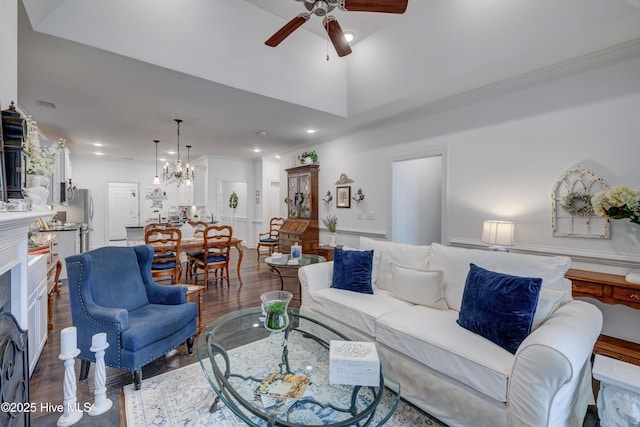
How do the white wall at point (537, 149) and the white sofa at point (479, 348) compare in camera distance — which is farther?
the white wall at point (537, 149)

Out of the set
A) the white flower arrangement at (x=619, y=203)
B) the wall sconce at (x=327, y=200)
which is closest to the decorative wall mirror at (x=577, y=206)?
the white flower arrangement at (x=619, y=203)

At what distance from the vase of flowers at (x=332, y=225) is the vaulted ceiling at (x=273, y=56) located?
1.70m

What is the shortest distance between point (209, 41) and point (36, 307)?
300 cm

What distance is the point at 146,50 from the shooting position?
8.96ft

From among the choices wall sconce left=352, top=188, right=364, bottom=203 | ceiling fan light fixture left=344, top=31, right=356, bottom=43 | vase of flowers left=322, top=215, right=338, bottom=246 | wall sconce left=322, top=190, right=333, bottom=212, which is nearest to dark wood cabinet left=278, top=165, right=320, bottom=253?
wall sconce left=322, top=190, right=333, bottom=212

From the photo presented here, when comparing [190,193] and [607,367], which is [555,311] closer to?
[607,367]

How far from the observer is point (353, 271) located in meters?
2.91

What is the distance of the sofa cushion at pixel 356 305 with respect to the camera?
2352 millimetres

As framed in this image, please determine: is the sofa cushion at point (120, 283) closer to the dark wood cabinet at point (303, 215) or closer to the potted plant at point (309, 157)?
the dark wood cabinet at point (303, 215)

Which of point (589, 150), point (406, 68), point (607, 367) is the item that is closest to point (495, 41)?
point (406, 68)

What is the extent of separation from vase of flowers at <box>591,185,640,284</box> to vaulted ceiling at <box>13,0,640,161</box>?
4.29 feet

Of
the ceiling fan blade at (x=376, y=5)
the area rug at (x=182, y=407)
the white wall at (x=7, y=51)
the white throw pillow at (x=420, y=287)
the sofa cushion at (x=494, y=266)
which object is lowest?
the area rug at (x=182, y=407)

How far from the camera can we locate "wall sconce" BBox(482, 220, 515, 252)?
295 centimetres

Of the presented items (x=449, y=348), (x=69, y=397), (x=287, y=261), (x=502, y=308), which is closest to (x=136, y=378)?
(x=69, y=397)
